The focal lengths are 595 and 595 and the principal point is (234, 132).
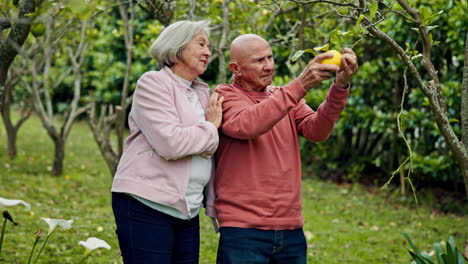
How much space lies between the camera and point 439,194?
7.53 metres

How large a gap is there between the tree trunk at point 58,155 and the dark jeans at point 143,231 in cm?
568

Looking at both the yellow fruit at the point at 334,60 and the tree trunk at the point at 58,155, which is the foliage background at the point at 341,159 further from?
the yellow fruit at the point at 334,60

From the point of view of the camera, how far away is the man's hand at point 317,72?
229cm

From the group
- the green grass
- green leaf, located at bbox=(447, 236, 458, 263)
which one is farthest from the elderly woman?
the green grass

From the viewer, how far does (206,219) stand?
20.9 feet

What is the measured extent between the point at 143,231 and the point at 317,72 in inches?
38.0

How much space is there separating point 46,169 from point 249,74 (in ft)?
22.0

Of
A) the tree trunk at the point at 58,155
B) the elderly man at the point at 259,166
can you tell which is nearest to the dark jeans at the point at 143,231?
the elderly man at the point at 259,166

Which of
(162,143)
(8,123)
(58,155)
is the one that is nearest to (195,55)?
(162,143)

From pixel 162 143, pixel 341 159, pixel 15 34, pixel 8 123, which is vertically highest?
pixel 15 34

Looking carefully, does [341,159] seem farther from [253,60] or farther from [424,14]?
[253,60]

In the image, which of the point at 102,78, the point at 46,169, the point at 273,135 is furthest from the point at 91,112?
the point at 102,78

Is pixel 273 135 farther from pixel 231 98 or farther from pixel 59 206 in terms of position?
pixel 59 206

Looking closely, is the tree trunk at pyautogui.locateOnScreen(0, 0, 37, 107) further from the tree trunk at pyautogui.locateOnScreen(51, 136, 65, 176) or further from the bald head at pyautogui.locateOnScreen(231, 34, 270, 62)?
the tree trunk at pyautogui.locateOnScreen(51, 136, 65, 176)
